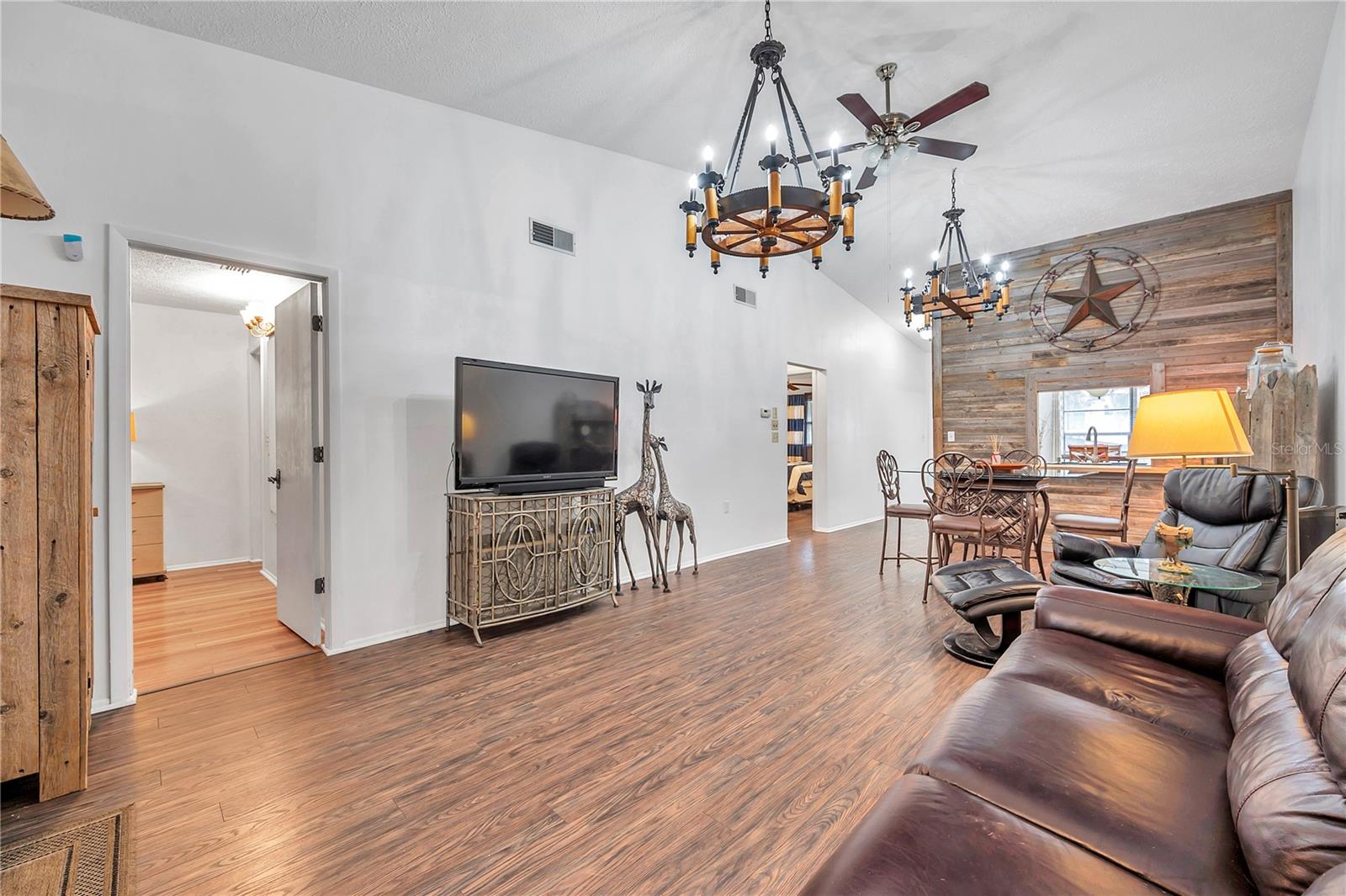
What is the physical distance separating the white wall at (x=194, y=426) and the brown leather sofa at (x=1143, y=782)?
21.3 ft

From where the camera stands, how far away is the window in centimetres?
666

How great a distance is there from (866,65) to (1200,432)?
8.98ft

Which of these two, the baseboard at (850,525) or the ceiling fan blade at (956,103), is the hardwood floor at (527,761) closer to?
the ceiling fan blade at (956,103)

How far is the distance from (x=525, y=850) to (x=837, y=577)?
11.9ft

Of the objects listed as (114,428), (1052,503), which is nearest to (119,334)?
(114,428)

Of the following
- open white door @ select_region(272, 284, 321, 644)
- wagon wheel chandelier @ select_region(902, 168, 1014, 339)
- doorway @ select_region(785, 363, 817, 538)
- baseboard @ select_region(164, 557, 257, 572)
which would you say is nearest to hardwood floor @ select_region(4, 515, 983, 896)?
open white door @ select_region(272, 284, 321, 644)

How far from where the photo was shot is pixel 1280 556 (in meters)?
2.63

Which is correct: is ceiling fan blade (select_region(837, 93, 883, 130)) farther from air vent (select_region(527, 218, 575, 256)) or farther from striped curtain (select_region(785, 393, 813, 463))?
striped curtain (select_region(785, 393, 813, 463))

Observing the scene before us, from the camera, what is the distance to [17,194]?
1526 mm

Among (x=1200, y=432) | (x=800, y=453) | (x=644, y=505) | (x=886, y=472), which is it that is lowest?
(x=644, y=505)

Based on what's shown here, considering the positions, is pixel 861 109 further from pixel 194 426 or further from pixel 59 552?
pixel 194 426

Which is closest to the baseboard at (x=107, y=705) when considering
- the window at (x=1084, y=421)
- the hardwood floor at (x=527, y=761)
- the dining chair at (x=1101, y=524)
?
the hardwood floor at (x=527, y=761)

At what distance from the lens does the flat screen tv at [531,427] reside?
134 inches

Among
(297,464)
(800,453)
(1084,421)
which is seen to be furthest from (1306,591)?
(800,453)
